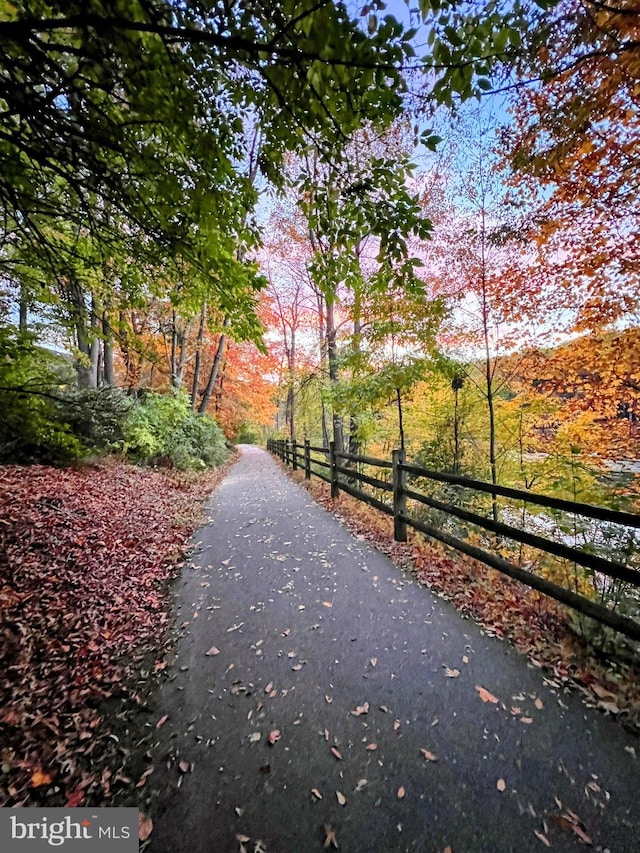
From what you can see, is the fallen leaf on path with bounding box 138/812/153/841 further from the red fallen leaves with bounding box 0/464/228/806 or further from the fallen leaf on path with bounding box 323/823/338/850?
the fallen leaf on path with bounding box 323/823/338/850

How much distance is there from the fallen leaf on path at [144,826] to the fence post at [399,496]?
3874 millimetres

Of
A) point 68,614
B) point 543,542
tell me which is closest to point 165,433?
point 68,614

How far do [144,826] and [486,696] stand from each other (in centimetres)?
209

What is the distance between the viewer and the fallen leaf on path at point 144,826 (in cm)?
158

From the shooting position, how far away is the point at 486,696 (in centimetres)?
233

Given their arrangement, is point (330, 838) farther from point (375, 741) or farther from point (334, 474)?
point (334, 474)

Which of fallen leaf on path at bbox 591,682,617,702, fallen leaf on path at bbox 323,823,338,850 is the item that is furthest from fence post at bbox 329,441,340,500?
fallen leaf on path at bbox 323,823,338,850

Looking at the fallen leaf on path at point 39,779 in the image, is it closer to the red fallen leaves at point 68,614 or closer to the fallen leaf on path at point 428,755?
the red fallen leaves at point 68,614

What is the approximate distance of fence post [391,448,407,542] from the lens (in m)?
4.89

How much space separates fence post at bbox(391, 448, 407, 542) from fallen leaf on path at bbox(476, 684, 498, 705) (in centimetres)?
257

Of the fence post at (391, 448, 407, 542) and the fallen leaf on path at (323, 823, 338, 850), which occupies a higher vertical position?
the fence post at (391, 448, 407, 542)

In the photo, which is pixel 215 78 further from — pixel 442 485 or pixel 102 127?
pixel 442 485

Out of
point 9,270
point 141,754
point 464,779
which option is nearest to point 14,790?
point 141,754

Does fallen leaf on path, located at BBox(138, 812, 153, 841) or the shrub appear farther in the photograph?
the shrub
